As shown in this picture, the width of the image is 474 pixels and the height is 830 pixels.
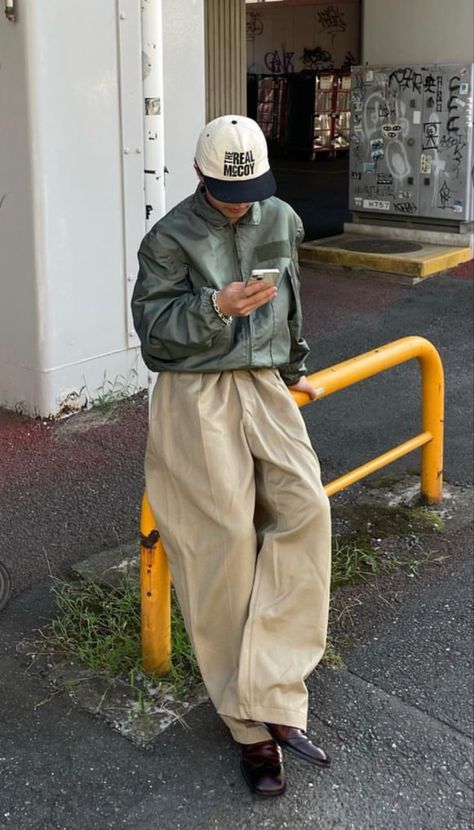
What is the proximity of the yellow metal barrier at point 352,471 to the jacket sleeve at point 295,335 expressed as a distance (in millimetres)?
110

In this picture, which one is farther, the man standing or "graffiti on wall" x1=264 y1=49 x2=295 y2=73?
"graffiti on wall" x1=264 y1=49 x2=295 y2=73

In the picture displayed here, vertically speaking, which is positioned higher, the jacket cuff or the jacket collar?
the jacket collar

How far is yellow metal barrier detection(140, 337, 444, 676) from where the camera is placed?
2.78 m

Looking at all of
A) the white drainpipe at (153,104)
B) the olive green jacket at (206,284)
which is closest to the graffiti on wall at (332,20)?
the white drainpipe at (153,104)

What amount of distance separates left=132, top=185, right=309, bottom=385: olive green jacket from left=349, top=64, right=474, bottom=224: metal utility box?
670 centimetres

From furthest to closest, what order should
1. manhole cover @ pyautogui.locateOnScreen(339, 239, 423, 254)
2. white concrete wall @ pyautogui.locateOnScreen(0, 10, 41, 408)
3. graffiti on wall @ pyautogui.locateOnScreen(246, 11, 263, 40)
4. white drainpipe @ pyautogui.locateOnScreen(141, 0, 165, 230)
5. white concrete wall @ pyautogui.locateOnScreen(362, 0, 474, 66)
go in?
1. graffiti on wall @ pyautogui.locateOnScreen(246, 11, 263, 40)
2. manhole cover @ pyautogui.locateOnScreen(339, 239, 423, 254)
3. white concrete wall @ pyautogui.locateOnScreen(362, 0, 474, 66)
4. white concrete wall @ pyautogui.locateOnScreen(0, 10, 41, 408)
5. white drainpipe @ pyautogui.locateOnScreen(141, 0, 165, 230)

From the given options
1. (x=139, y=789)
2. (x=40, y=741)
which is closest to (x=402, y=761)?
(x=139, y=789)

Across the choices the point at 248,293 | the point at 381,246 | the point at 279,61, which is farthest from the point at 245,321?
the point at 279,61

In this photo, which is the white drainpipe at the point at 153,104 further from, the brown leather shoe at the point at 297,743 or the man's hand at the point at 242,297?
the brown leather shoe at the point at 297,743

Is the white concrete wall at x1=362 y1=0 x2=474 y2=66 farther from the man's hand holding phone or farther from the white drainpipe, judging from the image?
the man's hand holding phone

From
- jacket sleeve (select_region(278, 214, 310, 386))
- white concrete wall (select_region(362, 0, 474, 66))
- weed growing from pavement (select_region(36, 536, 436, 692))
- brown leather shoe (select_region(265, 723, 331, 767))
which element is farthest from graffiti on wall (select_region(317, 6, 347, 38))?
brown leather shoe (select_region(265, 723, 331, 767))

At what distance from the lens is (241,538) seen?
8.22 feet

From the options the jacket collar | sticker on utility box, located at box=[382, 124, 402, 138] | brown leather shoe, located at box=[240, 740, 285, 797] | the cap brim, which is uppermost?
sticker on utility box, located at box=[382, 124, 402, 138]

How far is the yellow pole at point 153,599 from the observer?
8.98ft
